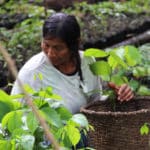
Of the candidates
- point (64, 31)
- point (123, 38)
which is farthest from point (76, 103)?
point (123, 38)

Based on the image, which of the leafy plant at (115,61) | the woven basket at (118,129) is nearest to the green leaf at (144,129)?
the woven basket at (118,129)

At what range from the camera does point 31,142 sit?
155cm

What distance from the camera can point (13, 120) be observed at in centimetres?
159

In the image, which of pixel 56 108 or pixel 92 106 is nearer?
pixel 56 108

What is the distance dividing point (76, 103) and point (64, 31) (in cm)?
49

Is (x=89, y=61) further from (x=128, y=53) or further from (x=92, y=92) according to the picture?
(x=128, y=53)

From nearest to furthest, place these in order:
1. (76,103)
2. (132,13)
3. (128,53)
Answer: (128,53) → (76,103) → (132,13)

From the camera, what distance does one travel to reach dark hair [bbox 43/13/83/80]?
2.83m

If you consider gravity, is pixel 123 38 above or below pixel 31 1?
below

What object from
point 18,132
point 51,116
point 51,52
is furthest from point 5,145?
point 51,52

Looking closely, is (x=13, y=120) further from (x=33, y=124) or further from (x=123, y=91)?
(x=123, y=91)

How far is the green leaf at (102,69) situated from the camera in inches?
106

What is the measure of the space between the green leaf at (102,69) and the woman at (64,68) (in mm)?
212

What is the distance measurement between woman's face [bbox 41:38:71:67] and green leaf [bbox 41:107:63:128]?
122 cm
